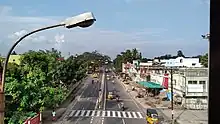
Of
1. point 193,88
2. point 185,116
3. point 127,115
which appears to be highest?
→ point 193,88

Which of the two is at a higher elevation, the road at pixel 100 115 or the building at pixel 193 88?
the building at pixel 193 88

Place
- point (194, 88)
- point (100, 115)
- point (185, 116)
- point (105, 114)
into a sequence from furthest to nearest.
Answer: point (194, 88) < point (105, 114) < point (100, 115) < point (185, 116)

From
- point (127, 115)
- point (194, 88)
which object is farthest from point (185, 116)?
point (194, 88)

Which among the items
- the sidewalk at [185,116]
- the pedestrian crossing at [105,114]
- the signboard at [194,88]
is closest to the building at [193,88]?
the signboard at [194,88]

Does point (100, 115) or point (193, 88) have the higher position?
point (193, 88)

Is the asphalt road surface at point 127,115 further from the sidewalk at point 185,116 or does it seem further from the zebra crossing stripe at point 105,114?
the sidewalk at point 185,116

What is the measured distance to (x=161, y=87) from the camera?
46.4 m

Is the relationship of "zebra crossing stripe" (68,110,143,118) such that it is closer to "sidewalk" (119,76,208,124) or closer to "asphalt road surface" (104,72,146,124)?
"asphalt road surface" (104,72,146,124)

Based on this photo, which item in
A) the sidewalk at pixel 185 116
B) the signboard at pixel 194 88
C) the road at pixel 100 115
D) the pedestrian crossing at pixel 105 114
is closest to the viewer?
the road at pixel 100 115

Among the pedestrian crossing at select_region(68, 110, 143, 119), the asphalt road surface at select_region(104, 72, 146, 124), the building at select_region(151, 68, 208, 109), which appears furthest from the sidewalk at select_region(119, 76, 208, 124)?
the pedestrian crossing at select_region(68, 110, 143, 119)

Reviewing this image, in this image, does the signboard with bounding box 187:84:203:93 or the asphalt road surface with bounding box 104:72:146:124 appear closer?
the asphalt road surface with bounding box 104:72:146:124

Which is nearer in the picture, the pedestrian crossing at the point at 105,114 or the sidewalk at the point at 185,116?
the sidewalk at the point at 185,116

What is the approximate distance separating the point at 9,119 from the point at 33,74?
5.45 metres

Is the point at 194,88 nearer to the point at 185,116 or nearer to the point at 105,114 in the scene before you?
the point at 185,116
